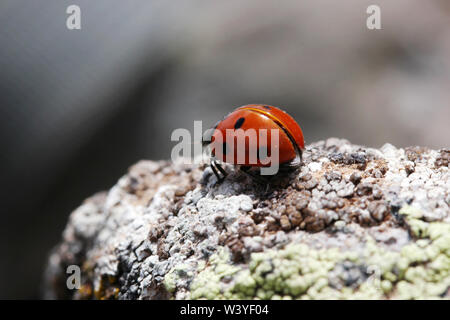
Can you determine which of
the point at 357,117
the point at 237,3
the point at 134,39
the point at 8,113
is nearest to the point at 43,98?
the point at 8,113

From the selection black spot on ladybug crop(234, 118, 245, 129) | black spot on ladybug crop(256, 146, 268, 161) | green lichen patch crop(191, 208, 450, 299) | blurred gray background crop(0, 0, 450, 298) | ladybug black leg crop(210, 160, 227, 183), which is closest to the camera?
green lichen patch crop(191, 208, 450, 299)

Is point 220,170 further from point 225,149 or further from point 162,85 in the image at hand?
point 162,85

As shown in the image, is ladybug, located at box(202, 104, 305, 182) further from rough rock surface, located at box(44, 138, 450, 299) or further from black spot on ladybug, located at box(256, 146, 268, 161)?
rough rock surface, located at box(44, 138, 450, 299)

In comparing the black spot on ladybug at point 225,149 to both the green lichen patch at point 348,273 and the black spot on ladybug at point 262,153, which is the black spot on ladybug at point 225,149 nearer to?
the black spot on ladybug at point 262,153

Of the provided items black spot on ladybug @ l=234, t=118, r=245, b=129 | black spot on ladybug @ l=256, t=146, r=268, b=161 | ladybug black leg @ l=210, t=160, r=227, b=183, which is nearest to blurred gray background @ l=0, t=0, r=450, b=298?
ladybug black leg @ l=210, t=160, r=227, b=183

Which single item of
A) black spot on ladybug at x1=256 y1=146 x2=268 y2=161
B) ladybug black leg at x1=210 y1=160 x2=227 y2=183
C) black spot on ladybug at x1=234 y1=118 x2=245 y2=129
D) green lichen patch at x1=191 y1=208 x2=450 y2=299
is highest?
black spot on ladybug at x1=234 y1=118 x2=245 y2=129

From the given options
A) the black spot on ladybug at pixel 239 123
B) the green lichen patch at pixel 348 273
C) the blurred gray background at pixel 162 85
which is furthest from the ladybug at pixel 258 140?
the blurred gray background at pixel 162 85

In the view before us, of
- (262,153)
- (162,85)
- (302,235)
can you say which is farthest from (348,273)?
(162,85)
